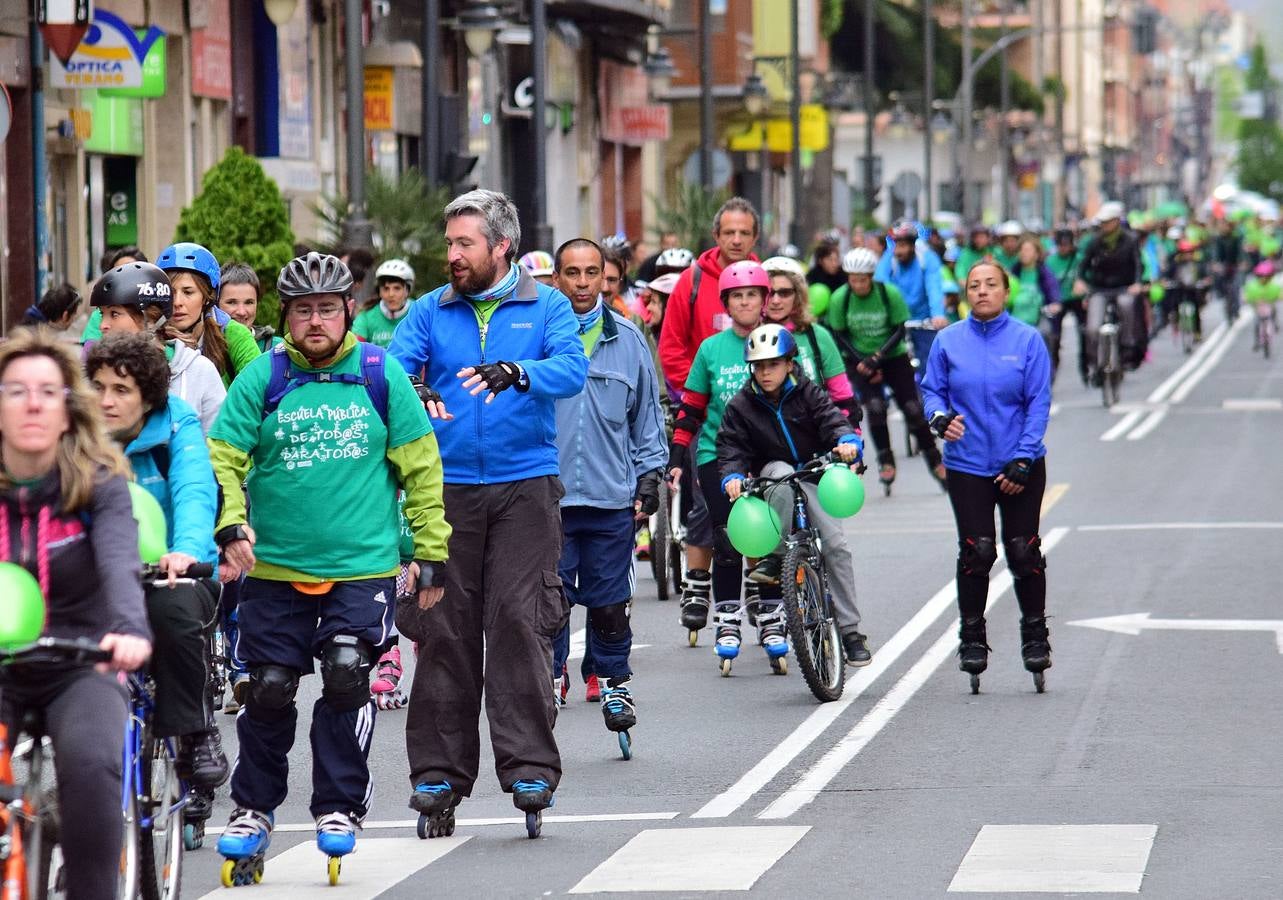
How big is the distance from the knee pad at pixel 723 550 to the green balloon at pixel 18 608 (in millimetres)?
6971

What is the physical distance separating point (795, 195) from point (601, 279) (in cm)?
3536

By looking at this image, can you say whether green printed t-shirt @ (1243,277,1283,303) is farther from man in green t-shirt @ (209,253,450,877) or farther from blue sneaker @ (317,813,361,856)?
blue sneaker @ (317,813,361,856)

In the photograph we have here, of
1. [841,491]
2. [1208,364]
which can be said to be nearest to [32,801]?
[841,491]

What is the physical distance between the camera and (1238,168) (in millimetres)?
186750

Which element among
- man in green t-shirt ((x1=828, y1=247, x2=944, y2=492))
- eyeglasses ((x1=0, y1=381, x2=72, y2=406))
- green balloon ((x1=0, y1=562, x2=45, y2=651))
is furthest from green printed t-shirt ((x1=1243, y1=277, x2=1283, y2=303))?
green balloon ((x1=0, y1=562, x2=45, y2=651))

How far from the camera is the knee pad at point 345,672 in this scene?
8297 mm

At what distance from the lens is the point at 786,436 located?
12703 millimetres

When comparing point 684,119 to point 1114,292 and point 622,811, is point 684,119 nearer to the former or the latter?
point 1114,292

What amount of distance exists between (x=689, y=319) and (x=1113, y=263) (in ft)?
57.3

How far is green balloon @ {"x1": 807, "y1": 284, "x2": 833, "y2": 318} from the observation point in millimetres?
23500

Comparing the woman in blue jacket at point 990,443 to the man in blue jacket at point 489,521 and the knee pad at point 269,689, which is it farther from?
the knee pad at point 269,689

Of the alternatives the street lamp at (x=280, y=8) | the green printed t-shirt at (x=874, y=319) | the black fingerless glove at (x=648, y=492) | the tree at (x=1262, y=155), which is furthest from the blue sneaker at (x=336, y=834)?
the tree at (x=1262, y=155)

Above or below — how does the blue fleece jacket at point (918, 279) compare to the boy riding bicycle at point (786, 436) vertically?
above

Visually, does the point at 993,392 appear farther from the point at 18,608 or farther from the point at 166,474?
the point at 18,608
